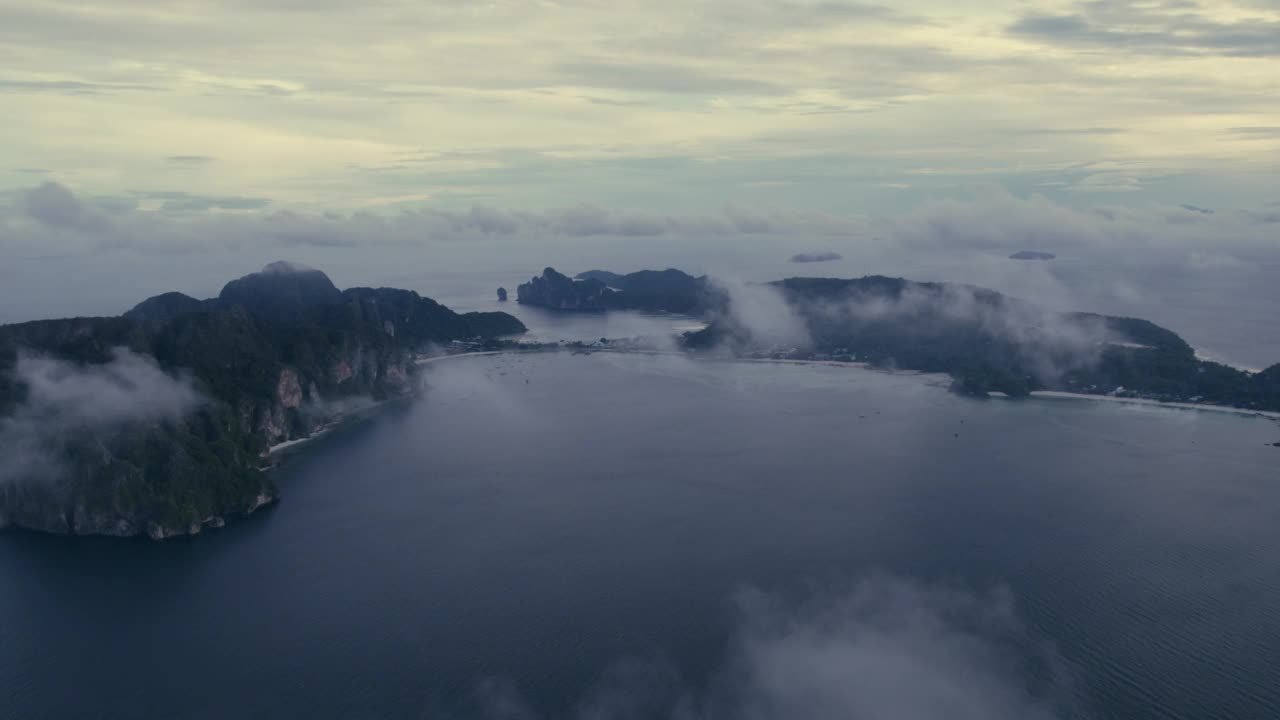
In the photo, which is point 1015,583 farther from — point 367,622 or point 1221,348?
point 1221,348

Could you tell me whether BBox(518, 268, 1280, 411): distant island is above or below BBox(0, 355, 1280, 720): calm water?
above

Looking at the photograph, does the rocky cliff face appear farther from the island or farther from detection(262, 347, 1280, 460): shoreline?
detection(262, 347, 1280, 460): shoreline

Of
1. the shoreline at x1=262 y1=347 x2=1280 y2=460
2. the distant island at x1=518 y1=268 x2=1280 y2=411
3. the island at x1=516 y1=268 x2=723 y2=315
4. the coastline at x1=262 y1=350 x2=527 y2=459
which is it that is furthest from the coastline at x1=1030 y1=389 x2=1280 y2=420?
the island at x1=516 y1=268 x2=723 y2=315

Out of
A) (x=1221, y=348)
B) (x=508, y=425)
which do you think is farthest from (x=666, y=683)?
(x=1221, y=348)

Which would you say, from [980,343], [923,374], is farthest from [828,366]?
[980,343]

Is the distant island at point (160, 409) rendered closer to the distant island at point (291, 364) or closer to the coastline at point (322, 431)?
the distant island at point (291, 364)

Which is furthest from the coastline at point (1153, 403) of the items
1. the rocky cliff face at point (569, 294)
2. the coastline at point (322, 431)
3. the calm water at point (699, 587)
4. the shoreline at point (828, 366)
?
the rocky cliff face at point (569, 294)
